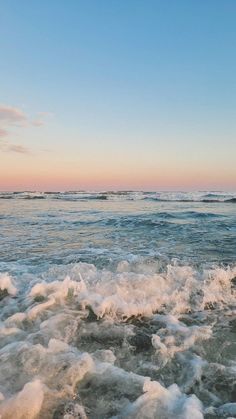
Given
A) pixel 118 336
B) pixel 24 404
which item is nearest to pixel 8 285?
pixel 118 336

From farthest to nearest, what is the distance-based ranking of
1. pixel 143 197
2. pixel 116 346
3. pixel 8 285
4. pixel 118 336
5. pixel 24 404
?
pixel 143 197 < pixel 8 285 < pixel 118 336 < pixel 116 346 < pixel 24 404

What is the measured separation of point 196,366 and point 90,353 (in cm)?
99

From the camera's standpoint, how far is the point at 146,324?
15.0 ft

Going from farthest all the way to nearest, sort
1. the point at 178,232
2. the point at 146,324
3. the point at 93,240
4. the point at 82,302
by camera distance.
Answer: the point at 178,232, the point at 93,240, the point at 82,302, the point at 146,324

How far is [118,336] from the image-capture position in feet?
13.7

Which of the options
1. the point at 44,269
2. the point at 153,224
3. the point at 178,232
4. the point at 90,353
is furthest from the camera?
the point at 153,224

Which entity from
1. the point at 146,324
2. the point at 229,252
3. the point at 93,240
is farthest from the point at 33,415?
the point at 93,240

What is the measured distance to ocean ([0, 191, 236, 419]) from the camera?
114 inches

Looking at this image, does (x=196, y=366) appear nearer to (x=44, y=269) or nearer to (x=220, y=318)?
(x=220, y=318)

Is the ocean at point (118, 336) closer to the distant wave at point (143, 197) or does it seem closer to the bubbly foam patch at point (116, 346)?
the bubbly foam patch at point (116, 346)

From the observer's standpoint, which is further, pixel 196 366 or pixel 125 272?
pixel 125 272

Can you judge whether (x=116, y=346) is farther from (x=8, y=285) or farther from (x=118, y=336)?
(x=8, y=285)

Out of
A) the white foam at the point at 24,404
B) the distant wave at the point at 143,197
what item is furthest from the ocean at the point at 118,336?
the distant wave at the point at 143,197

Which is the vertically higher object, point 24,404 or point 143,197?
point 143,197
